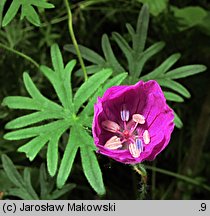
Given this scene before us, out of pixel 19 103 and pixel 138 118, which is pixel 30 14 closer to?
pixel 19 103

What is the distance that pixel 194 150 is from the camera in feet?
6.42

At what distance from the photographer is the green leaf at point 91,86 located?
1364mm

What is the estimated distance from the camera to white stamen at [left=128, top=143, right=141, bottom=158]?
1197 millimetres

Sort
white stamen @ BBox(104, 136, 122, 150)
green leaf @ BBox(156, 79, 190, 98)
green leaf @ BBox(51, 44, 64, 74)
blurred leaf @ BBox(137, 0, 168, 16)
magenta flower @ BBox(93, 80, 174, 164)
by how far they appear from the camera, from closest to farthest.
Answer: magenta flower @ BBox(93, 80, 174, 164)
white stamen @ BBox(104, 136, 122, 150)
green leaf @ BBox(51, 44, 64, 74)
green leaf @ BBox(156, 79, 190, 98)
blurred leaf @ BBox(137, 0, 168, 16)

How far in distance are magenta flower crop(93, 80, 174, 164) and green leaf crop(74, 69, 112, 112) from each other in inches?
2.6

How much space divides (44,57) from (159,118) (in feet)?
2.33

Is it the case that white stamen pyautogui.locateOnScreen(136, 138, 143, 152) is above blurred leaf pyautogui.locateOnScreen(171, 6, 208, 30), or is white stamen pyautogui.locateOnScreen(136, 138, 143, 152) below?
below

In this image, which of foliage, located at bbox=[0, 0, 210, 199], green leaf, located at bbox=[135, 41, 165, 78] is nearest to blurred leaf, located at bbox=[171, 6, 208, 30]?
foliage, located at bbox=[0, 0, 210, 199]

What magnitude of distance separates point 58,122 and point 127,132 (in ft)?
0.54

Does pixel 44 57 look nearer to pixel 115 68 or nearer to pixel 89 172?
pixel 115 68

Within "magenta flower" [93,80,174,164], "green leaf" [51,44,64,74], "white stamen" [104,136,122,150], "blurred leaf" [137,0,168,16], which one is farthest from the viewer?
"blurred leaf" [137,0,168,16]

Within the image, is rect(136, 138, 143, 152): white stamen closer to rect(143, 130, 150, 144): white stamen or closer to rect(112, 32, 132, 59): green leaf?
rect(143, 130, 150, 144): white stamen

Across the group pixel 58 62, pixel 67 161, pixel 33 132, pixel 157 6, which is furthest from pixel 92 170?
pixel 157 6

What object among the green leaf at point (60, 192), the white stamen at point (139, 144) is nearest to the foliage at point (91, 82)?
the green leaf at point (60, 192)
